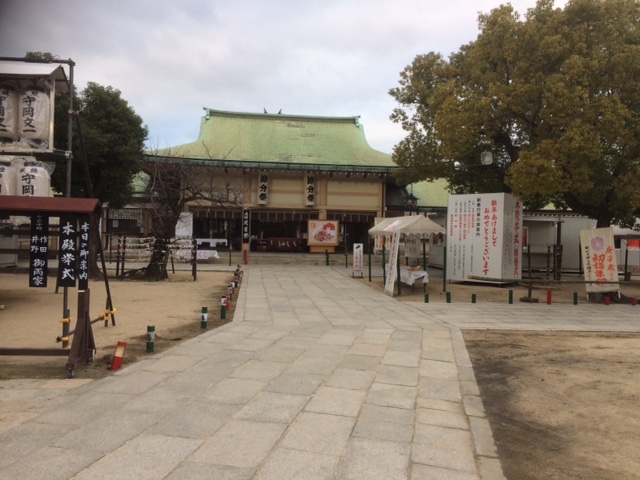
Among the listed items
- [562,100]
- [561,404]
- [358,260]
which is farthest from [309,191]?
[561,404]

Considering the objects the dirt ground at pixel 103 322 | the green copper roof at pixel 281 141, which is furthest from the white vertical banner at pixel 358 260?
the green copper roof at pixel 281 141

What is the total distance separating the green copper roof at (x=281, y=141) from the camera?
26188 mm

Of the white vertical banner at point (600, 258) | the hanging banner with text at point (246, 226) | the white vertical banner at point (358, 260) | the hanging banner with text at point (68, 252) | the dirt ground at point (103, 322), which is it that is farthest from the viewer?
the hanging banner with text at point (246, 226)

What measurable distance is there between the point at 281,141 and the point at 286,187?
3.54 metres

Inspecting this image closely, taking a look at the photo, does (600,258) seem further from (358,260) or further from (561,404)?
(561,404)

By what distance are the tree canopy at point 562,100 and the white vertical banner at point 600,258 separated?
1064 millimetres

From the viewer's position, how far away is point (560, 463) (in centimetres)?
340

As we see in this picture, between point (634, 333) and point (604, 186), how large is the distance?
18.9 ft

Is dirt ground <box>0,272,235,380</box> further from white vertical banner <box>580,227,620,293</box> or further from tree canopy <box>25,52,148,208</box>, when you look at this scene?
white vertical banner <box>580,227,620,293</box>

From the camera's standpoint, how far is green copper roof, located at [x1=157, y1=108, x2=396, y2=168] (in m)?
26.2

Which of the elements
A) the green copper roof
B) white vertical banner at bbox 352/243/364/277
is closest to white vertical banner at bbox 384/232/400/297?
white vertical banner at bbox 352/243/364/277

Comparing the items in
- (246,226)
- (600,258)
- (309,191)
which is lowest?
(600,258)

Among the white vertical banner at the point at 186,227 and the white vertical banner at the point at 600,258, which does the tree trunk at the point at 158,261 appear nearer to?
the white vertical banner at the point at 186,227

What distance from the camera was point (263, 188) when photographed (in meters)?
25.8
